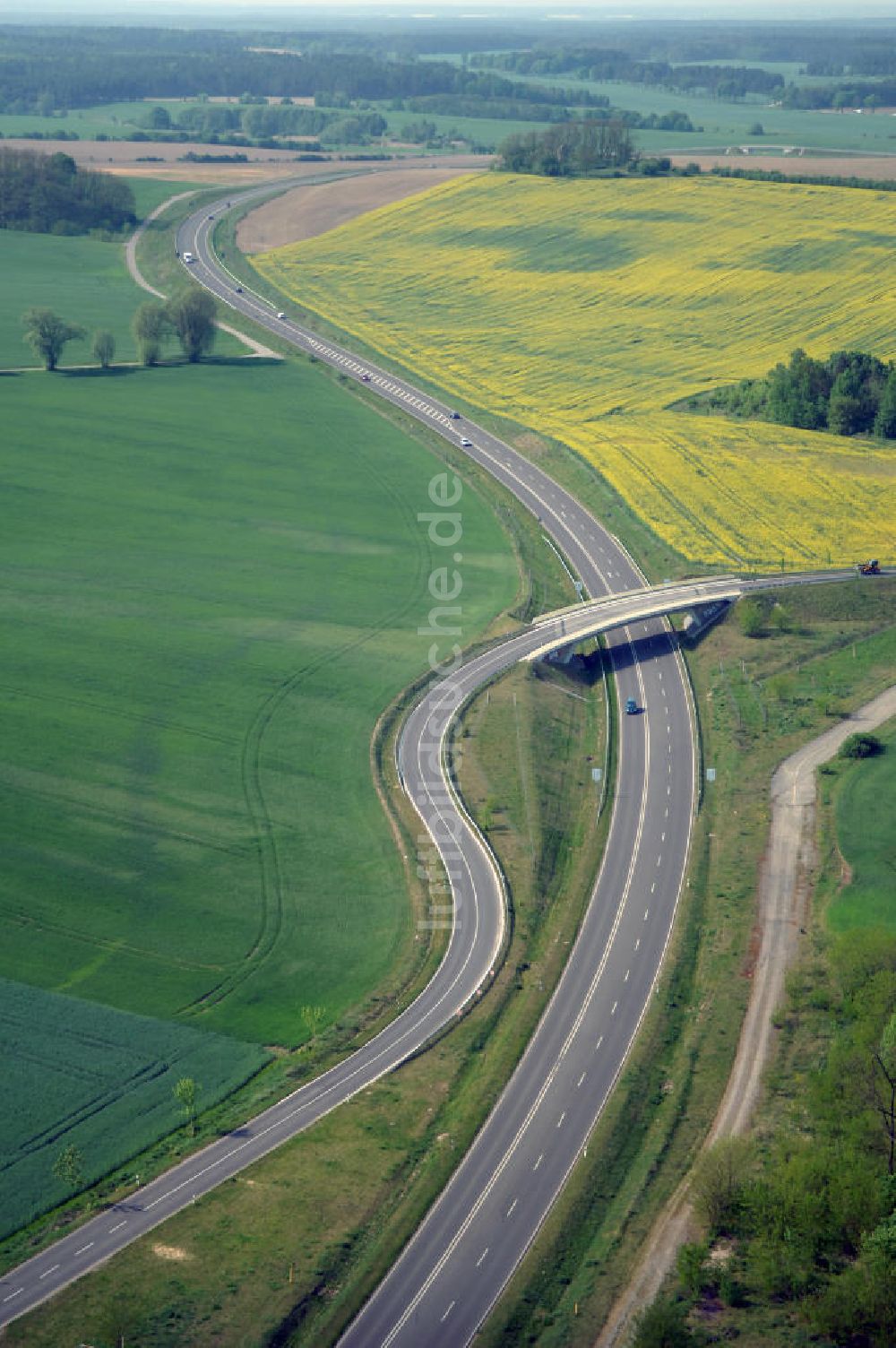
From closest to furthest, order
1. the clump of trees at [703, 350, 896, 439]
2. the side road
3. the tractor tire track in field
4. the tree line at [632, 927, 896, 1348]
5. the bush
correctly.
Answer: the tree line at [632, 927, 896, 1348], the side road, the tractor tire track in field, the bush, the clump of trees at [703, 350, 896, 439]

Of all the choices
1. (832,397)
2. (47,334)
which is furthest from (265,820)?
(47,334)

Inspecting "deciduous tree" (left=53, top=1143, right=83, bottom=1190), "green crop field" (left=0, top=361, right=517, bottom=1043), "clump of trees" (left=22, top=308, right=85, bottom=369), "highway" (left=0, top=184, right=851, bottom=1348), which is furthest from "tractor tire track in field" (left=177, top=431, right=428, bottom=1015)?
"clump of trees" (left=22, top=308, right=85, bottom=369)

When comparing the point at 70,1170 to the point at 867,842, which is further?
the point at 867,842

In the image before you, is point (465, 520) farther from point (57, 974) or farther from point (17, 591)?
point (57, 974)

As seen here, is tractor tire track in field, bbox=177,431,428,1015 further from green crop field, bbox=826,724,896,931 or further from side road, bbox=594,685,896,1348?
green crop field, bbox=826,724,896,931

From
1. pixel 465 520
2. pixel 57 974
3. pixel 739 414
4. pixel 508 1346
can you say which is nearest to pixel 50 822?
pixel 57 974

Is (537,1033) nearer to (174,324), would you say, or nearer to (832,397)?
(832,397)
